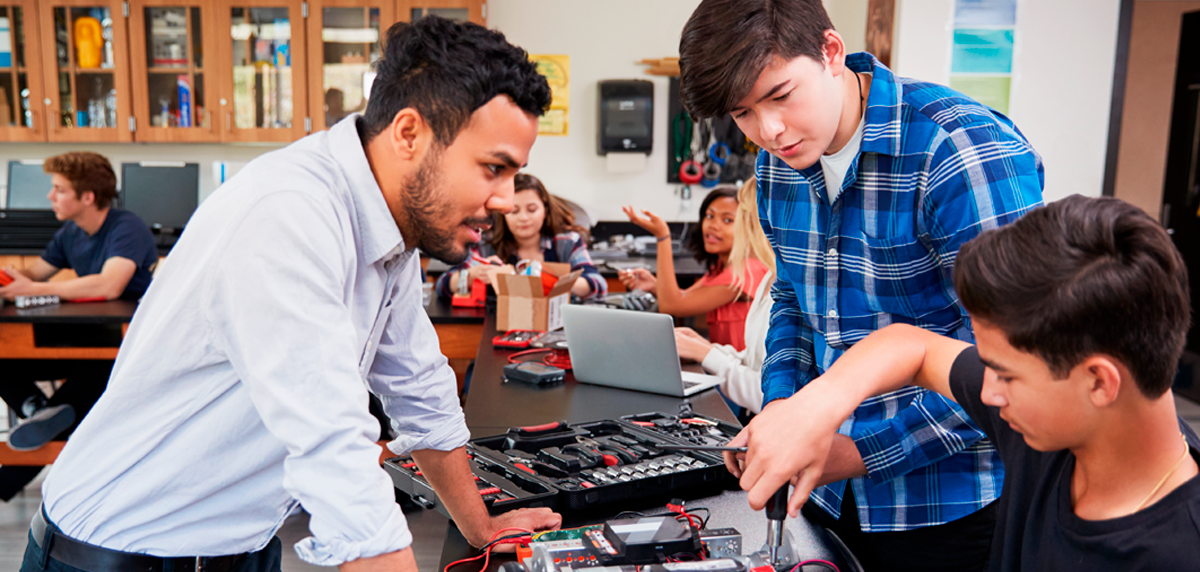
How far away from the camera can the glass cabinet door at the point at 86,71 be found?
4.60 m

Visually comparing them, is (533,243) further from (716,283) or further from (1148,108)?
(1148,108)

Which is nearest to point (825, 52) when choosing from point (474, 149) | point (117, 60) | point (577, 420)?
point (474, 149)

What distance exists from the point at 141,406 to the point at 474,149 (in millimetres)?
459

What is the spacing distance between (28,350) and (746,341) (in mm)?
2698

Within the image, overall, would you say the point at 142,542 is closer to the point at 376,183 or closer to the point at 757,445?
the point at 376,183

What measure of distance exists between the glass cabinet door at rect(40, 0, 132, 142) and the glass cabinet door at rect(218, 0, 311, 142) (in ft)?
1.93

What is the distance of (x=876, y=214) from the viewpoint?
1110mm

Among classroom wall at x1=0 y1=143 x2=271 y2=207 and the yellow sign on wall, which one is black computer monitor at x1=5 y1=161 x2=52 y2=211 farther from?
the yellow sign on wall

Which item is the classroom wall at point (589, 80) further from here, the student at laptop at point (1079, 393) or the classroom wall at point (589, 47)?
the student at laptop at point (1079, 393)

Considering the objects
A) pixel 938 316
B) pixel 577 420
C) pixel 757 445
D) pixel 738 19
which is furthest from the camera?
pixel 577 420

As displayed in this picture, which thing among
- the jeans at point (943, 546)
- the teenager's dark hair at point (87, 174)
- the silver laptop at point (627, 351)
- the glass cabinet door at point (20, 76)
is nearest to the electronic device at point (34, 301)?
the teenager's dark hair at point (87, 174)

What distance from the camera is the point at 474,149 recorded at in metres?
0.87

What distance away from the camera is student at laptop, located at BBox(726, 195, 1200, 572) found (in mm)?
694

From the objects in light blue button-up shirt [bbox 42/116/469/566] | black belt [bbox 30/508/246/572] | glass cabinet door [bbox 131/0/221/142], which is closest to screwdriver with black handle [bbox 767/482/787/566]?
light blue button-up shirt [bbox 42/116/469/566]
